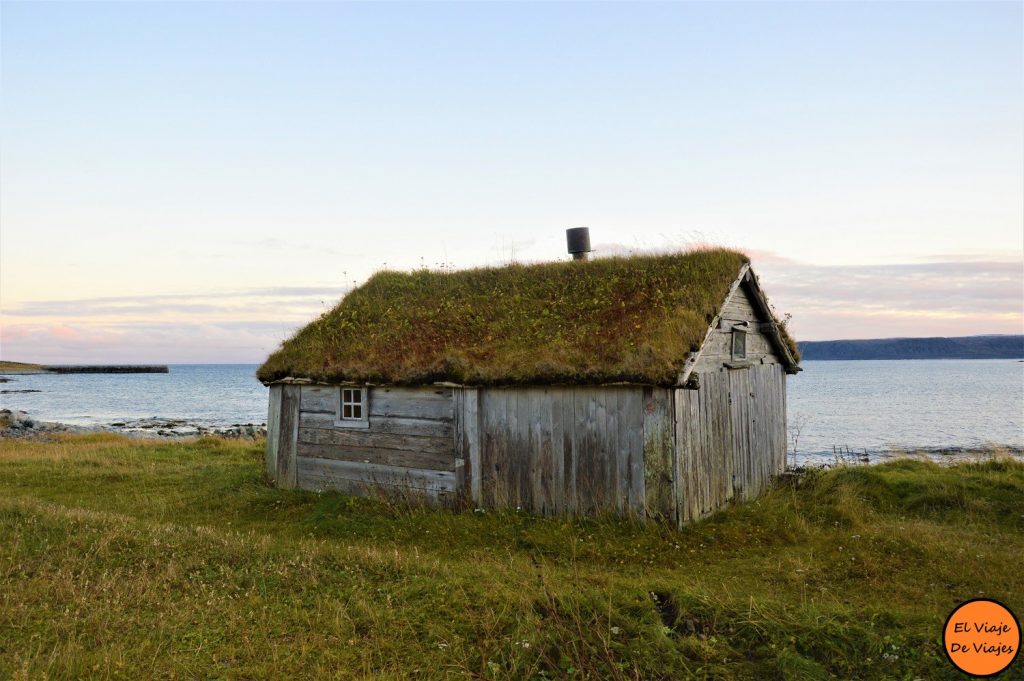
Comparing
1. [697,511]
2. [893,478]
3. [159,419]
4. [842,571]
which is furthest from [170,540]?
[159,419]

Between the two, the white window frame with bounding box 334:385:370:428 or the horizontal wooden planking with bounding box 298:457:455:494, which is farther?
the white window frame with bounding box 334:385:370:428

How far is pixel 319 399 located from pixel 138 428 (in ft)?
121

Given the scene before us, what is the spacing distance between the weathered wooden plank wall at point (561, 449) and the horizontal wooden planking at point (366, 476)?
0.82 metres

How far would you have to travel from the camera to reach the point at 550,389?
39.1 feet

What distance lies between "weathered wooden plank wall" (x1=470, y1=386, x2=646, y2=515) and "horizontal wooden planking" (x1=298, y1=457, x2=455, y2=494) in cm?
82

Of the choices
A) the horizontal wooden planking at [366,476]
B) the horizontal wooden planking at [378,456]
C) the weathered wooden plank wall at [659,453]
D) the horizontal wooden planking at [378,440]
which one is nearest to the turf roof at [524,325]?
the weathered wooden plank wall at [659,453]

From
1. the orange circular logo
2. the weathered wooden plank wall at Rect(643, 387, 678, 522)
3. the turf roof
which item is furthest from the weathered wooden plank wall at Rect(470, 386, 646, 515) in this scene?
the orange circular logo

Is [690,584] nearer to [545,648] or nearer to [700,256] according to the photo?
[545,648]

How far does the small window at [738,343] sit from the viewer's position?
13.8 meters

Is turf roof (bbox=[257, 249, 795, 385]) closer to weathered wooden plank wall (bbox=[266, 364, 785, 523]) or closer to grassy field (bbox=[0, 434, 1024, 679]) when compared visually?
weathered wooden plank wall (bbox=[266, 364, 785, 523])

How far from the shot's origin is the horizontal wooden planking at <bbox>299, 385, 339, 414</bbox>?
14312mm

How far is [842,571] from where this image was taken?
9156mm

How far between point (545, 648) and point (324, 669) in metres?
2.00

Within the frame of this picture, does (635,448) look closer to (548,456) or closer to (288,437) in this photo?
(548,456)
